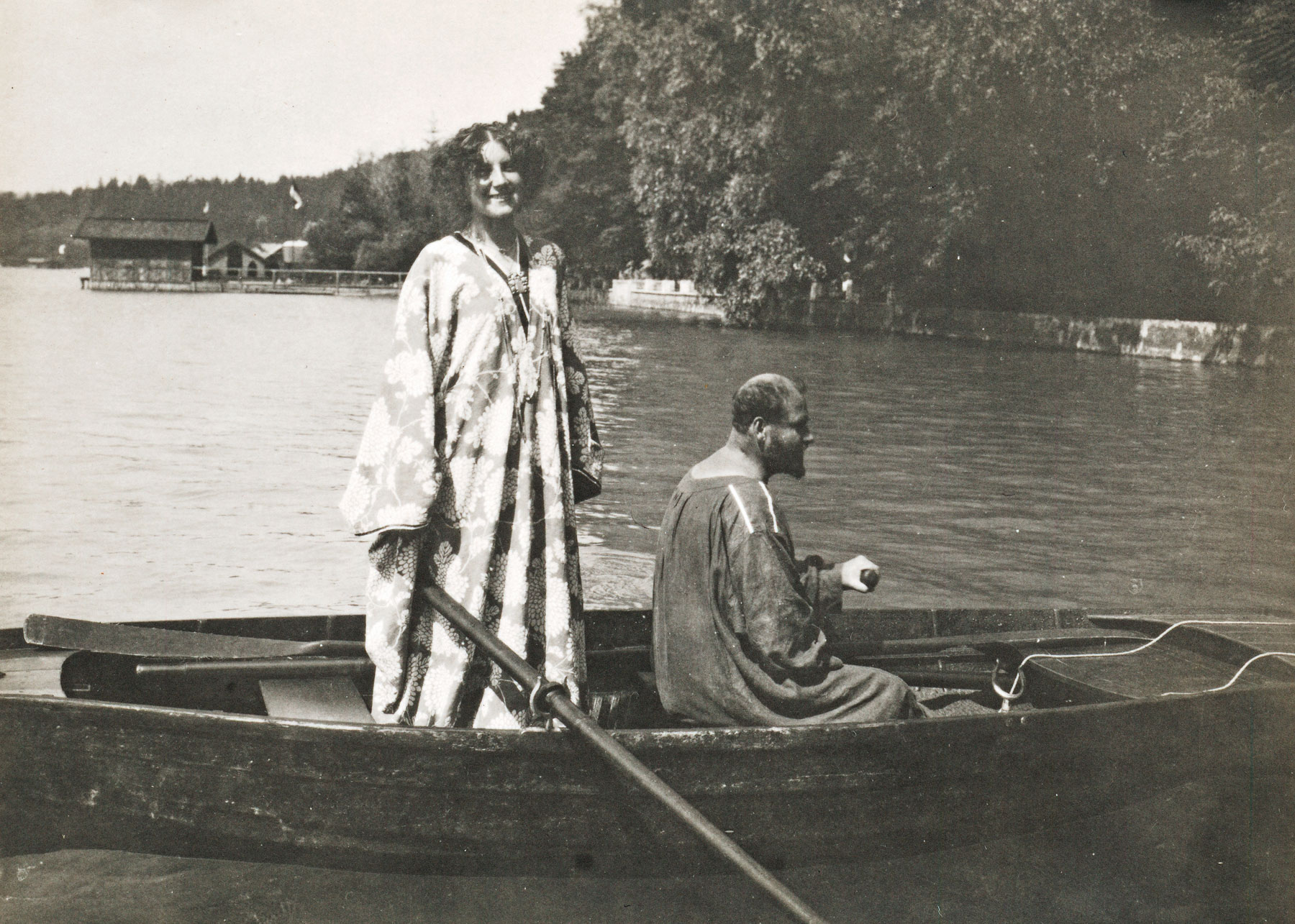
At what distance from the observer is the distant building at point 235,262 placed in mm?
66562

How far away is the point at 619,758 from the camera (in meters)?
3.44

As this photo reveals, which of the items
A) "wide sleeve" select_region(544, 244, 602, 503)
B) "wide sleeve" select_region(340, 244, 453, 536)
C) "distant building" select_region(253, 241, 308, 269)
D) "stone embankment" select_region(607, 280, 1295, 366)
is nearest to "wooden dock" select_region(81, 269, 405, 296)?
"distant building" select_region(253, 241, 308, 269)

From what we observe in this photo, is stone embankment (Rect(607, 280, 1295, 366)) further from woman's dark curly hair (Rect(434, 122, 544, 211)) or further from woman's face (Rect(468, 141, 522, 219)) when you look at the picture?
woman's face (Rect(468, 141, 522, 219))

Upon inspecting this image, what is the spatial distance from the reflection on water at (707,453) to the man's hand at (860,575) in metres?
4.12

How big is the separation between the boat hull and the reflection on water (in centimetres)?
363

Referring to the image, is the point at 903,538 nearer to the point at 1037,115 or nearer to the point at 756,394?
the point at 756,394

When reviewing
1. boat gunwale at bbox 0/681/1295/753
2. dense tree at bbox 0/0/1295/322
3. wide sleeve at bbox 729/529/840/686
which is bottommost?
boat gunwale at bbox 0/681/1295/753

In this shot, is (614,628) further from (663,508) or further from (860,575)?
(663,508)

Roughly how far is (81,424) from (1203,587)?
459 inches

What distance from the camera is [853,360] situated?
2445cm

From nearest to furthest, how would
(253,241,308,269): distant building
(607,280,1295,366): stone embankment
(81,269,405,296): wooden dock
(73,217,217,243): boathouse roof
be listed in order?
(607,280,1295,366): stone embankment, (81,269,405,296): wooden dock, (73,217,217,243): boathouse roof, (253,241,308,269): distant building

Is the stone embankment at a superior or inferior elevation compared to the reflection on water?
superior

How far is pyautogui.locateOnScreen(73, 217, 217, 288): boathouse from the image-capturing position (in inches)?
2432

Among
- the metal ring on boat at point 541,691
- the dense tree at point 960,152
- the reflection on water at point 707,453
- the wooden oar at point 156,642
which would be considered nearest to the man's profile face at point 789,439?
the metal ring on boat at point 541,691
